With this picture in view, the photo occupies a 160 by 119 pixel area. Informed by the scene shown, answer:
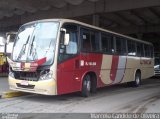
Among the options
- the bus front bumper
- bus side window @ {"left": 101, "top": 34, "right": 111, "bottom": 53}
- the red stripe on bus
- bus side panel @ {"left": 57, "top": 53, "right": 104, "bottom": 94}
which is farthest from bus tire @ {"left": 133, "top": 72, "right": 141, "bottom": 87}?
the bus front bumper

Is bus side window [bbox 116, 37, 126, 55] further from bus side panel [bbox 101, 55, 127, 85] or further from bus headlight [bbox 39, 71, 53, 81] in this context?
bus headlight [bbox 39, 71, 53, 81]

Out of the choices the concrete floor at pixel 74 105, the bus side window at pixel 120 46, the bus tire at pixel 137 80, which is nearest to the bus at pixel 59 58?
the concrete floor at pixel 74 105

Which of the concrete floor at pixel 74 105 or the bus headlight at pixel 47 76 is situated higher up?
the bus headlight at pixel 47 76

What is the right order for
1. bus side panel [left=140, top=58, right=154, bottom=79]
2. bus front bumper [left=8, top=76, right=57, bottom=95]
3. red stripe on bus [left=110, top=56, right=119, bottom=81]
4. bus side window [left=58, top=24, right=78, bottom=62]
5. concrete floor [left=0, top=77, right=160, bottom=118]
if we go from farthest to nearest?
bus side panel [left=140, top=58, right=154, bottom=79]
red stripe on bus [left=110, top=56, right=119, bottom=81]
bus side window [left=58, top=24, right=78, bottom=62]
bus front bumper [left=8, top=76, right=57, bottom=95]
concrete floor [left=0, top=77, right=160, bottom=118]

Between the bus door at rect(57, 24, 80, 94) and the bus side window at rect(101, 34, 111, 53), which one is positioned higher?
the bus side window at rect(101, 34, 111, 53)

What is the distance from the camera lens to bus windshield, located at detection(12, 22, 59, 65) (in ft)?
39.5

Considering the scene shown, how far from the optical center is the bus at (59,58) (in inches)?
467

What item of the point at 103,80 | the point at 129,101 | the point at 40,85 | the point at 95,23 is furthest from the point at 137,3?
the point at 40,85

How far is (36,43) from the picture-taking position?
40.7 feet

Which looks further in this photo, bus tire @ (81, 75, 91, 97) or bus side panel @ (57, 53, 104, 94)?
bus tire @ (81, 75, 91, 97)

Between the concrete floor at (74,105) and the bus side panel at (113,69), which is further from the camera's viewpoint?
the bus side panel at (113,69)

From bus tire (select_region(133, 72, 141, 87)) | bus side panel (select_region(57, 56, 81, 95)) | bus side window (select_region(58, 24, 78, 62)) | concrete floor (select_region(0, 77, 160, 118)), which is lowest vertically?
concrete floor (select_region(0, 77, 160, 118))

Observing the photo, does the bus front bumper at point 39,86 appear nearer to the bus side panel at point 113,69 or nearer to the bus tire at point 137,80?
the bus side panel at point 113,69

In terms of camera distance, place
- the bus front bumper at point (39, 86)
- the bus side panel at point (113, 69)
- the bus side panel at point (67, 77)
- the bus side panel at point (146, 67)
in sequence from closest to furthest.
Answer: the bus front bumper at point (39, 86) < the bus side panel at point (67, 77) < the bus side panel at point (113, 69) < the bus side panel at point (146, 67)
